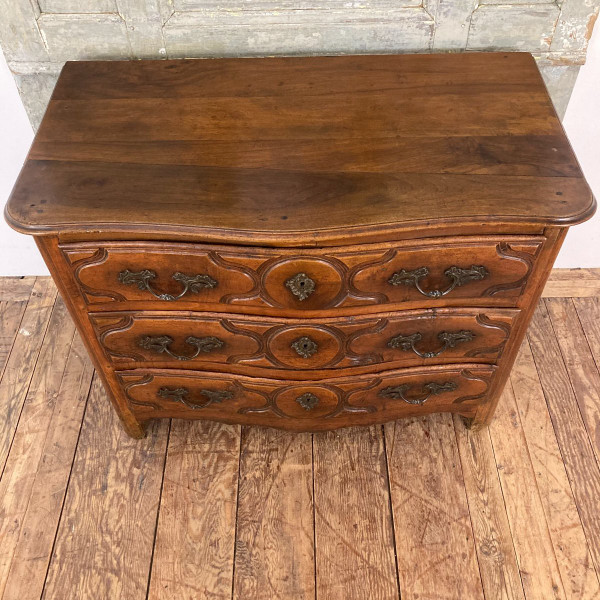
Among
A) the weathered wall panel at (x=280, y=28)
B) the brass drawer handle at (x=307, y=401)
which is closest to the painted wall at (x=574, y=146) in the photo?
the weathered wall panel at (x=280, y=28)

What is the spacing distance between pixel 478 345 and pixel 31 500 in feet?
4.44

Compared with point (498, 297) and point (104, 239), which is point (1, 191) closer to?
point (104, 239)

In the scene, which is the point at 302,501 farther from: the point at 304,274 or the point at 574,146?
the point at 574,146

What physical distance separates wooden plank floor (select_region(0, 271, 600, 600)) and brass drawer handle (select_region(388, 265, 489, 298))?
0.75 m

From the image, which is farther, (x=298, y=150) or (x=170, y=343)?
(x=170, y=343)

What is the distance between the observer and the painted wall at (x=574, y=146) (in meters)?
1.86

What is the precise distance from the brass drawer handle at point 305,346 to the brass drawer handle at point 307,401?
7.3 inches

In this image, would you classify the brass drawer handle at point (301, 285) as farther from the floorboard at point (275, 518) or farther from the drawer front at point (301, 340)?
the floorboard at point (275, 518)

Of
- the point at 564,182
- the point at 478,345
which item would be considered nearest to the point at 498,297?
the point at 478,345

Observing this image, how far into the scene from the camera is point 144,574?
1.79 m

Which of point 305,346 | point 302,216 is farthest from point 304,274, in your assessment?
point 305,346

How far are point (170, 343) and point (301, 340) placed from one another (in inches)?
13.1

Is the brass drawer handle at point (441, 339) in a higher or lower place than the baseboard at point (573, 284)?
higher

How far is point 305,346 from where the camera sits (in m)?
1.61
